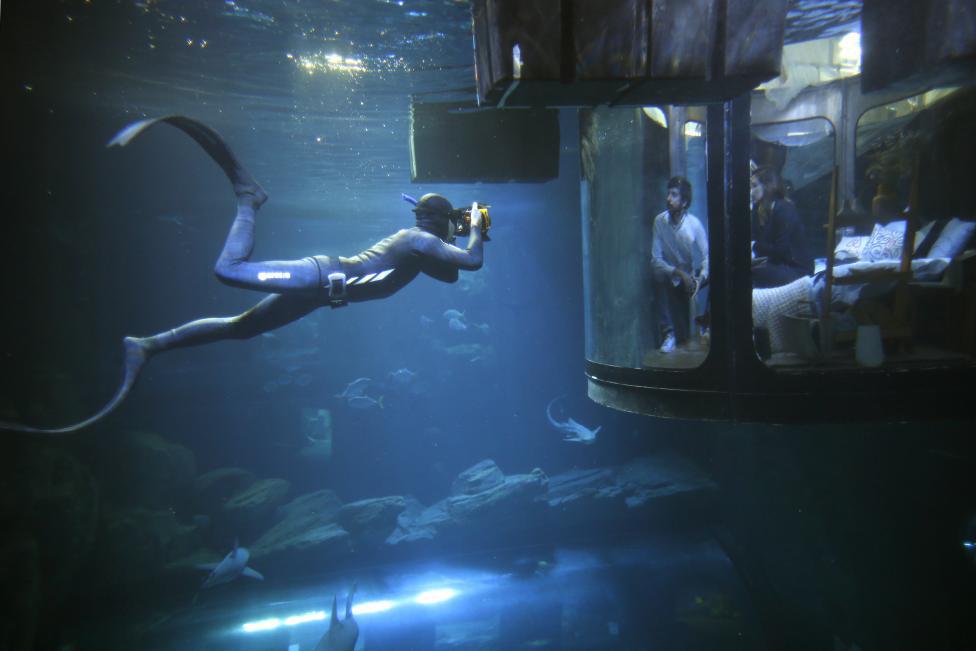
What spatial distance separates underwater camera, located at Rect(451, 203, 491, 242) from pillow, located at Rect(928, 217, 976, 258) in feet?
10.2

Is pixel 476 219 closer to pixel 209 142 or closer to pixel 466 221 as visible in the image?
pixel 466 221

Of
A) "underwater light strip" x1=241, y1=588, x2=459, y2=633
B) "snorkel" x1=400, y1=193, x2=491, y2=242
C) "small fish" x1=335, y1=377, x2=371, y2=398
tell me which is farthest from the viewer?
"small fish" x1=335, y1=377, x2=371, y2=398

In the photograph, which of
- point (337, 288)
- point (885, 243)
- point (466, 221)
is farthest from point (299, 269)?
point (885, 243)

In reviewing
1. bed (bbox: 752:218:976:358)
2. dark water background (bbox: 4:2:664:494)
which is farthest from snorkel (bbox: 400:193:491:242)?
dark water background (bbox: 4:2:664:494)

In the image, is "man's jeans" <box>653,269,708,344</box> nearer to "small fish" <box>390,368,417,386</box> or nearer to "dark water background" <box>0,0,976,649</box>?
"dark water background" <box>0,0,976,649</box>

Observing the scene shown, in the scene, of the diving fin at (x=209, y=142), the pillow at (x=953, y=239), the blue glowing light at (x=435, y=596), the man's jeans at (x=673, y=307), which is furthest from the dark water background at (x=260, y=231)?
the blue glowing light at (x=435, y=596)

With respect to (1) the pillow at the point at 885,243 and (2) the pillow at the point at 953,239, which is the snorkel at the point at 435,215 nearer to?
(1) the pillow at the point at 885,243

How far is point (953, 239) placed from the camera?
133 inches

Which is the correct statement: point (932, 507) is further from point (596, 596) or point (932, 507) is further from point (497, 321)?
point (497, 321)

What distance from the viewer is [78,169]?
14219mm

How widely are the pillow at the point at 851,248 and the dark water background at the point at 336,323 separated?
441 cm

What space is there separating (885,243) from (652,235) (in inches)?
65.0

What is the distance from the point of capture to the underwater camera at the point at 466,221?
14.0ft

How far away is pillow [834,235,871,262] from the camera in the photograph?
3.79 meters
